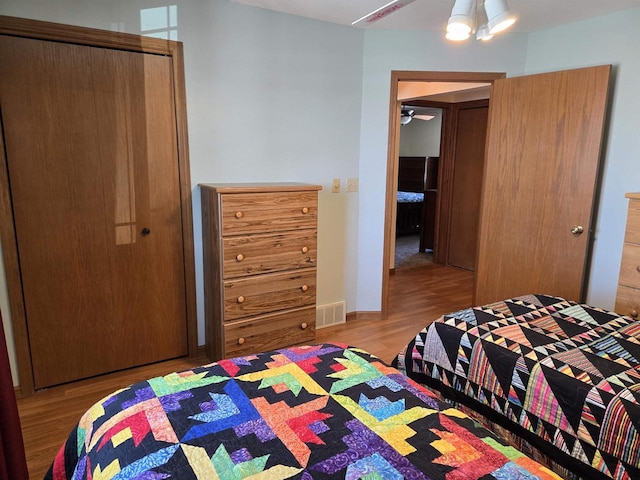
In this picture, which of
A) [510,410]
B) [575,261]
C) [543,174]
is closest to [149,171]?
[510,410]

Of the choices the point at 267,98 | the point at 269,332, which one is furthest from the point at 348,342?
the point at 267,98

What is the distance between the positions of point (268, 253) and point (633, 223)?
213 cm

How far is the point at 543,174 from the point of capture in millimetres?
3238

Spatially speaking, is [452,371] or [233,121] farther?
[233,121]

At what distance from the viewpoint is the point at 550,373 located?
1.60 metres

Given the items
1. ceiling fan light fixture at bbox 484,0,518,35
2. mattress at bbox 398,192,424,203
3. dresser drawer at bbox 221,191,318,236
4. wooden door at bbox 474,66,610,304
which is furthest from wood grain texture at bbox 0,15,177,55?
mattress at bbox 398,192,424,203

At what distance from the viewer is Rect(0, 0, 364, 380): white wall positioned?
2.69m

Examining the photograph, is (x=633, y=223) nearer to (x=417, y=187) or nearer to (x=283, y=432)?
(x=283, y=432)

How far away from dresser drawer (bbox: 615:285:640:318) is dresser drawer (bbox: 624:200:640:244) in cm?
28

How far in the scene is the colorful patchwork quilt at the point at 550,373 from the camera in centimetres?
142

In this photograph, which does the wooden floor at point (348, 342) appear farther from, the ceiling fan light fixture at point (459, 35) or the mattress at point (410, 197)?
the mattress at point (410, 197)

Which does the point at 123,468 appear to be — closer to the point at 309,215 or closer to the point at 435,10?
the point at 309,215

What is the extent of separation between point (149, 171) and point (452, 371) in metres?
2.12

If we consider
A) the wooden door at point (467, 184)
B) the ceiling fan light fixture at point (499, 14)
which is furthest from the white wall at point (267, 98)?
the wooden door at point (467, 184)
